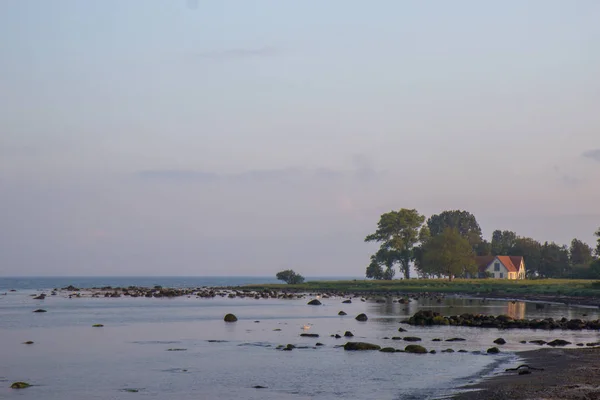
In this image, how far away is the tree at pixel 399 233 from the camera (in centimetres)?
14225

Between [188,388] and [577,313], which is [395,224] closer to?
[577,313]

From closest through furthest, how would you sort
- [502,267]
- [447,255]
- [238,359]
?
[238,359]
[447,255]
[502,267]

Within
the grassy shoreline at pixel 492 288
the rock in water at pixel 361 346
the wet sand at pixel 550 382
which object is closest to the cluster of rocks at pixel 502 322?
the rock in water at pixel 361 346

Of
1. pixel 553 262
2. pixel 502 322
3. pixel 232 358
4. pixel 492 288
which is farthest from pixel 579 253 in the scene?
pixel 232 358

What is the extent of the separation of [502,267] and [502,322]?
97012mm

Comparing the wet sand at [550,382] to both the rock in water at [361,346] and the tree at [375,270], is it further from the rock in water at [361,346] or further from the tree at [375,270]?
the tree at [375,270]

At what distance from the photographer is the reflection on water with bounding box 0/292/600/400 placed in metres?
28.6

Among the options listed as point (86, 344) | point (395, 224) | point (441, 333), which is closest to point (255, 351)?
point (86, 344)

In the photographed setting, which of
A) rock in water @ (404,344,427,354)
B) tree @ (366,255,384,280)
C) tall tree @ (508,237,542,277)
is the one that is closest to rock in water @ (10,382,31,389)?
rock in water @ (404,344,427,354)

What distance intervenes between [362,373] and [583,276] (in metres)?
120

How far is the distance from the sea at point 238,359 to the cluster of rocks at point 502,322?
84.4 inches

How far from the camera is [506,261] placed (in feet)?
494

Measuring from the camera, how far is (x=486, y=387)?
2692 centimetres

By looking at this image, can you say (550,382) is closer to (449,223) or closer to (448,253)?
(448,253)
